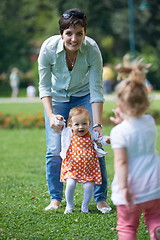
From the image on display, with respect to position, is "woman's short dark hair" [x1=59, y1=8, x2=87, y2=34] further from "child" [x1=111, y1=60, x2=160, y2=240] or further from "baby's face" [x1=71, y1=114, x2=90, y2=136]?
"child" [x1=111, y1=60, x2=160, y2=240]

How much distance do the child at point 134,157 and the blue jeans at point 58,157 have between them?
181 cm

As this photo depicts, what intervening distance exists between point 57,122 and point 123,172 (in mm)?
1679

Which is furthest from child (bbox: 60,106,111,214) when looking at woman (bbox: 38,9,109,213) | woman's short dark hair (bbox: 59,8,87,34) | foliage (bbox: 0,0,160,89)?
foliage (bbox: 0,0,160,89)

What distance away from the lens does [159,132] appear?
13883mm

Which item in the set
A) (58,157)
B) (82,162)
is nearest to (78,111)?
(82,162)

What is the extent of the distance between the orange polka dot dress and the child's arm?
1660 mm

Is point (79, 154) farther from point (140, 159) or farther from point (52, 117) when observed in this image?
point (140, 159)

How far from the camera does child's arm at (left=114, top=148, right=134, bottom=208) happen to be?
3621 mm

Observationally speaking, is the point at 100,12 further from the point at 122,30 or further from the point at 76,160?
the point at 76,160

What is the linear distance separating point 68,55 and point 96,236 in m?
1.81

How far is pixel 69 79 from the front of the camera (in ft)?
17.9

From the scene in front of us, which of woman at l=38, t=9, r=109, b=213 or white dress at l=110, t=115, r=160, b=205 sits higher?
woman at l=38, t=9, r=109, b=213

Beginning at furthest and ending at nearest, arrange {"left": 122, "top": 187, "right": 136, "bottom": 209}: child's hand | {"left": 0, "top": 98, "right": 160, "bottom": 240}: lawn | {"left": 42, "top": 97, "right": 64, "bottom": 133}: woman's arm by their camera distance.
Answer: {"left": 42, "top": 97, "right": 64, "bottom": 133}: woman's arm → {"left": 0, "top": 98, "right": 160, "bottom": 240}: lawn → {"left": 122, "top": 187, "right": 136, "bottom": 209}: child's hand

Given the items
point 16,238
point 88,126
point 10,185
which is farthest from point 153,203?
point 10,185
